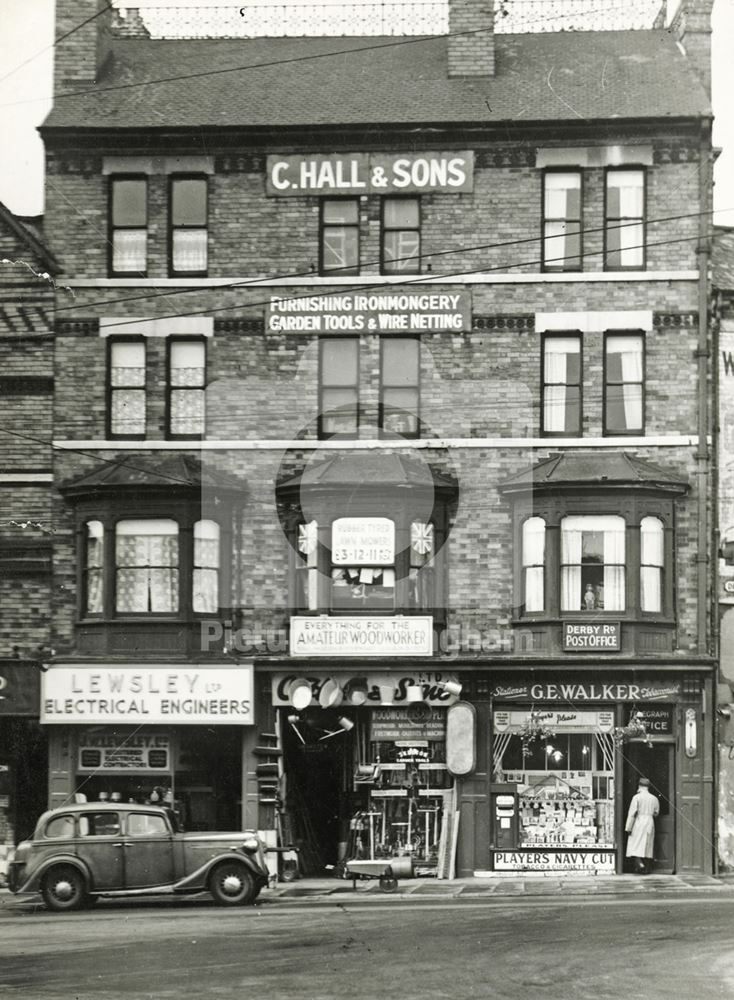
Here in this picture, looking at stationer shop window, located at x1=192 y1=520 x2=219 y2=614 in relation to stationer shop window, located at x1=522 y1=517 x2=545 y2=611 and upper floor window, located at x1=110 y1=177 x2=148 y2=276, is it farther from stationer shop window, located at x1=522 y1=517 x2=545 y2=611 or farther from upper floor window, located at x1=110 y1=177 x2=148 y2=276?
stationer shop window, located at x1=522 y1=517 x2=545 y2=611

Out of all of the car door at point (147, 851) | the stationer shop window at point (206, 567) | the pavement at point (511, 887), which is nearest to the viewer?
the car door at point (147, 851)

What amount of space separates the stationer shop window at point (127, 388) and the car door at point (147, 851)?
7828mm

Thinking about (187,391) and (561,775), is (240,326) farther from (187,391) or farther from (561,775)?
(561,775)

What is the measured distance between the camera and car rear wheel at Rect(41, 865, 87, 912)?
21.8m

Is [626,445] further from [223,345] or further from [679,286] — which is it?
[223,345]

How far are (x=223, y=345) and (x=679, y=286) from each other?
793 cm

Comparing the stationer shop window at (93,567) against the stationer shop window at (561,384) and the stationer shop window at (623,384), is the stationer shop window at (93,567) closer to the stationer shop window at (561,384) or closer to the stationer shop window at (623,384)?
the stationer shop window at (561,384)

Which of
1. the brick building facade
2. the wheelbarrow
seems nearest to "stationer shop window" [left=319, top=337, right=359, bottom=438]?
the brick building facade

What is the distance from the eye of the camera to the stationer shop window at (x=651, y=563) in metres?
26.7

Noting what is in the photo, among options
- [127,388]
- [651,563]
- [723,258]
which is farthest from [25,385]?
[723,258]

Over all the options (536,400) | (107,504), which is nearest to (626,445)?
(536,400)

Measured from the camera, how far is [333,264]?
27.6m

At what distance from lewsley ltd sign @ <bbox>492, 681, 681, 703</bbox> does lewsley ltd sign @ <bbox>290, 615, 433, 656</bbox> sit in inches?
61.0

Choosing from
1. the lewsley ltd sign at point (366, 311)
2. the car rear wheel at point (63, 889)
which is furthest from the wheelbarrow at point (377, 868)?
the lewsley ltd sign at point (366, 311)
